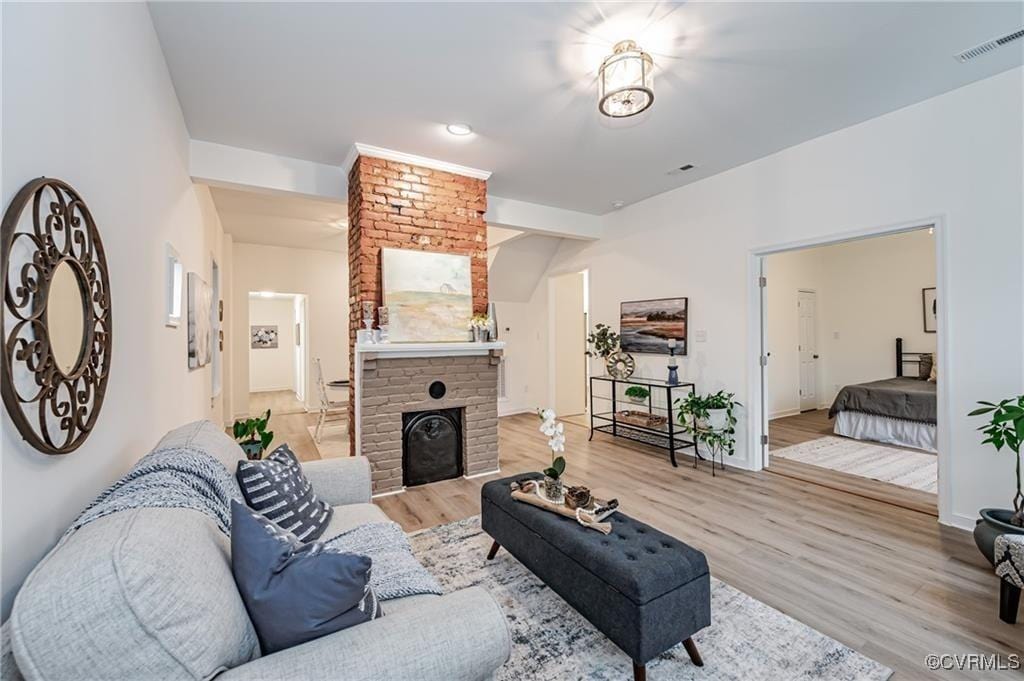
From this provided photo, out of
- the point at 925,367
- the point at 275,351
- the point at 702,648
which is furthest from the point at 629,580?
the point at 275,351

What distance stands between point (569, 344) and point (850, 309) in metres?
4.50

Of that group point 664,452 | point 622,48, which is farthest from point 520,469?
point 622,48

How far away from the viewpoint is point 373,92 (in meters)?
2.93

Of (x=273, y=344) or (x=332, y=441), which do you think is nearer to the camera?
(x=332, y=441)

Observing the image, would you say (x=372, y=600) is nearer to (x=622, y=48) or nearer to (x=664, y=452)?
(x=622, y=48)

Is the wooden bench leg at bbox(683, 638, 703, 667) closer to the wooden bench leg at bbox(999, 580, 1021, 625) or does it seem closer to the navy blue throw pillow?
the navy blue throw pillow

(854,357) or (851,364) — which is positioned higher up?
(854,357)

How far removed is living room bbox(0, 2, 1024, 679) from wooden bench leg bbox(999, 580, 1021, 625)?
0.01 m

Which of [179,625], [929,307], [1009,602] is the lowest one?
[1009,602]

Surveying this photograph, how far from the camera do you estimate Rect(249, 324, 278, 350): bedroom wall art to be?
443 inches

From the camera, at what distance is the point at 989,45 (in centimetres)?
254

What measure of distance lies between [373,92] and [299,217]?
11.0 ft

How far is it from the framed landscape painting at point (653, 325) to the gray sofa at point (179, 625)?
13.9 ft

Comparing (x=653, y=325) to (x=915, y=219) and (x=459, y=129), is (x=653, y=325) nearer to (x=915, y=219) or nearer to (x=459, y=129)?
(x=915, y=219)
